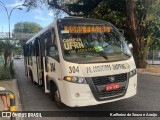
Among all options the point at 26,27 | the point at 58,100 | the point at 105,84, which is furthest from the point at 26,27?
the point at 105,84

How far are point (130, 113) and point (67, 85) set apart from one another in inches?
73.0

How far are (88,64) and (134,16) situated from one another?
14.3 m

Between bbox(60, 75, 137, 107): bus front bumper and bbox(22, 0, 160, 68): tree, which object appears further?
bbox(22, 0, 160, 68): tree

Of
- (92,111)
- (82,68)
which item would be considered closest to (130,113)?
(92,111)

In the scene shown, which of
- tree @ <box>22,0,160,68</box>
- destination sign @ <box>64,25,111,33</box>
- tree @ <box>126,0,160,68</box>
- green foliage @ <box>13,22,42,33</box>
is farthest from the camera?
green foliage @ <box>13,22,42,33</box>

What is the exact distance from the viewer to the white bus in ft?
21.2

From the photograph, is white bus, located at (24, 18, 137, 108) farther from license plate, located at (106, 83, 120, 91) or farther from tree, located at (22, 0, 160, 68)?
tree, located at (22, 0, 160, 68)

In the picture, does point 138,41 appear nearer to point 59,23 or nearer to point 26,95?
point 26,95

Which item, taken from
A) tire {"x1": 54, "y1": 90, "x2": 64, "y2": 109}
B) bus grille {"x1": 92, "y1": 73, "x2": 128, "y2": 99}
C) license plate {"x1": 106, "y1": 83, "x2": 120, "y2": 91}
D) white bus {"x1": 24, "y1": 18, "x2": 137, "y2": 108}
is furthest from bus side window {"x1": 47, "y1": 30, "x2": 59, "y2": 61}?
license plate {"x1": 106, "y1": 83, "x2": 120, "y2": 91}

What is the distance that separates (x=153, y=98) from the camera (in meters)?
8.73

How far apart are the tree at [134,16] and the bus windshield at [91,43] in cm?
1214

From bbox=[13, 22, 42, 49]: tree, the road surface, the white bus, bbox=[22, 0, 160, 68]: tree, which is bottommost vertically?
the road surface

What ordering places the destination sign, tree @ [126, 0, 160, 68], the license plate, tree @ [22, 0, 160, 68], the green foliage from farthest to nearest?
the green foliage < tree @ [22, 0, 160, 68] < tree @ [126, 0, 160, 68] < the destination sign < the license plate

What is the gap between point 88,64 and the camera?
6.55 metres
